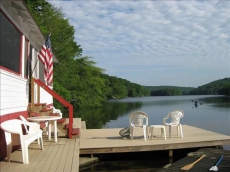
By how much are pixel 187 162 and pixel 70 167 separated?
2.86m

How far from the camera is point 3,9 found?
5234 mm

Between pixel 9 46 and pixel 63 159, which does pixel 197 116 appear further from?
pixel 9 46

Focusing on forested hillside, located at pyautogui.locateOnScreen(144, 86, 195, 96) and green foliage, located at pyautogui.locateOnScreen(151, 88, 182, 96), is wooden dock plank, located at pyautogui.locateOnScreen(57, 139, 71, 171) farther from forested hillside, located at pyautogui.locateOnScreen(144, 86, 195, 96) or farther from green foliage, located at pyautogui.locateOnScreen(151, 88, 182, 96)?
forested hillside, located at pyautogui.locateOnScreen(144, 86, 195, 96)

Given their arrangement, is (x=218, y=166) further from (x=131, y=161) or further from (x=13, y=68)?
(x=13, y=68)

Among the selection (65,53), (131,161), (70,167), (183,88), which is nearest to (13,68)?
(70,167)

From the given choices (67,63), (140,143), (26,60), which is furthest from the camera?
(67,63)

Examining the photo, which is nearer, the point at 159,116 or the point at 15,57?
the point at 15,57

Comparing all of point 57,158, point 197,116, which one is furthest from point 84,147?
point 197,116

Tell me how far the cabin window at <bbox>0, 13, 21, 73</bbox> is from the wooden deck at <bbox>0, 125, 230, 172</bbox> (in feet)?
6.34

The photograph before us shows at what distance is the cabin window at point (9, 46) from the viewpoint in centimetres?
528

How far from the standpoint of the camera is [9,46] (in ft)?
19.0

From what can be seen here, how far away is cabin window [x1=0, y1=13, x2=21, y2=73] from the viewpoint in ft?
17.3

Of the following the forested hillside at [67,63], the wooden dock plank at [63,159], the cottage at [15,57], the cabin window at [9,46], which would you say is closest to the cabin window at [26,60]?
the cottage at [15,57]

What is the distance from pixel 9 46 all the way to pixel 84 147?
2.95 metres
